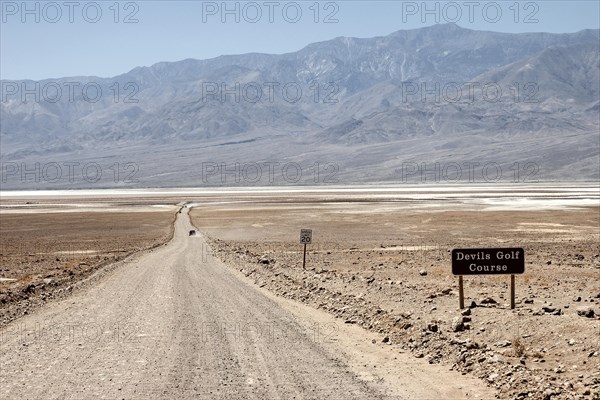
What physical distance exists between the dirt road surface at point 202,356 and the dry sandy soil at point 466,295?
737 mm

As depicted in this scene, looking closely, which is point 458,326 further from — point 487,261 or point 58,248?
point 58,248

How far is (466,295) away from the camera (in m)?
19.3

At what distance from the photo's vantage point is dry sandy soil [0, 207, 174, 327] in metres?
22.7

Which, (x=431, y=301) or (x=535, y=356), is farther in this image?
(x=431, y=301)

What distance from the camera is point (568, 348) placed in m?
12.5

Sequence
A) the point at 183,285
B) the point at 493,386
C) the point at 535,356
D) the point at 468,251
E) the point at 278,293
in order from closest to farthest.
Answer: the point at 493,386 < the point at 535,356 < the point at 468,251 < the point at 278,293 < the point at 183,285

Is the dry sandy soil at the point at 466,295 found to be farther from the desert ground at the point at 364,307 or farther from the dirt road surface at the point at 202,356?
the dirt road surface at the point at 202,356

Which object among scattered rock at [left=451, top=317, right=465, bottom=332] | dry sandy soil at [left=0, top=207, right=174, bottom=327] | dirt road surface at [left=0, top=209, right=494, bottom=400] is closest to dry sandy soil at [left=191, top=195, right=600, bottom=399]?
scattered rock at [left=451, top=317, right=465, bottom=332]

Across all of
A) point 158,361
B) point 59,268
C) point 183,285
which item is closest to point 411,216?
point 59,268

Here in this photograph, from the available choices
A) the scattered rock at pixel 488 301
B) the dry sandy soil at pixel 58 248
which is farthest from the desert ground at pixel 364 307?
the dry sandy soil at pixel 58 248

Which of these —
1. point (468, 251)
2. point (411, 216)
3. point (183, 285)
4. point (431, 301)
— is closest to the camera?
point (468, 251)

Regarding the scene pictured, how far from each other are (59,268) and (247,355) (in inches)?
828

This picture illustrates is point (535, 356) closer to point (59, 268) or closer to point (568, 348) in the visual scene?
point (568, 348)

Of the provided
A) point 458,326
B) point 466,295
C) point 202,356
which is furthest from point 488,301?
point 202,356
